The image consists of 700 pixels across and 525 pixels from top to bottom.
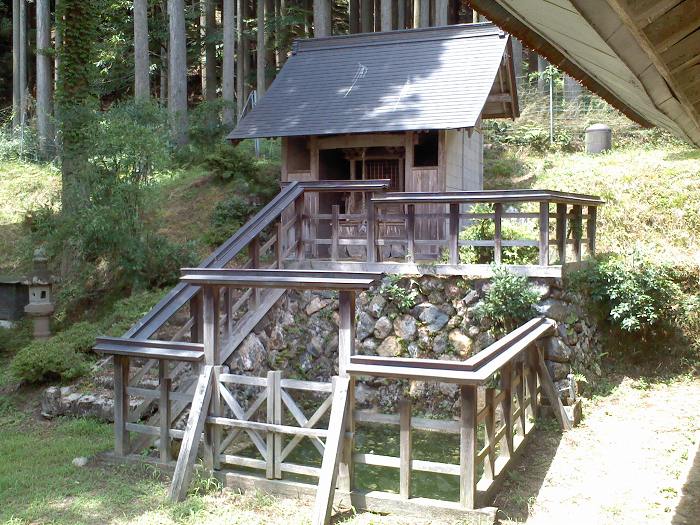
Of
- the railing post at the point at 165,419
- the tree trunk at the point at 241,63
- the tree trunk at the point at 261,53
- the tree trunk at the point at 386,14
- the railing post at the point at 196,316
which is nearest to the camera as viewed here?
the railing post at the point at 165,419

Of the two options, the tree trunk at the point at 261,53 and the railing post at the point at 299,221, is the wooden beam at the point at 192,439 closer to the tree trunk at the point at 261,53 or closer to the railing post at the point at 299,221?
the railing post at the point at 299,221

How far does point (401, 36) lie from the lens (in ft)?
47.2

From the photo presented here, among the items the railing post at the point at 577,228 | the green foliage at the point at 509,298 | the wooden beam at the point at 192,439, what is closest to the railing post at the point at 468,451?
the wooden beam at the point at 192,439

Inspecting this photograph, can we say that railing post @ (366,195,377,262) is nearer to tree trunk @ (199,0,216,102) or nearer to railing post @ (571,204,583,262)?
railing post @ (571,204,583,262)

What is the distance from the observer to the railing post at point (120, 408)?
7043 millimetres

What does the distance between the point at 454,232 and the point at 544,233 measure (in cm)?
120

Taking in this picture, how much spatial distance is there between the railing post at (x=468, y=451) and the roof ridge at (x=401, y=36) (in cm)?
961

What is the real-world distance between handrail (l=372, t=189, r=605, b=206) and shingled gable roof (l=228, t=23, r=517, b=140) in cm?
236

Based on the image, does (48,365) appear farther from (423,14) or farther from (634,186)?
A: (423,14)

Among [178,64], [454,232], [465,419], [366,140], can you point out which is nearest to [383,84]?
[366,140]

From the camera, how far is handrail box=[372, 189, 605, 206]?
8312 millimetres

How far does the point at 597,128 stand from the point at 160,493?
15.9m

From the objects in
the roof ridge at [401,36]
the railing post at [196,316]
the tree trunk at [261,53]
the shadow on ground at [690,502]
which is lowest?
the shadow on ground at [690,502]

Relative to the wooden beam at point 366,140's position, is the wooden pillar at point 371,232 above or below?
below
